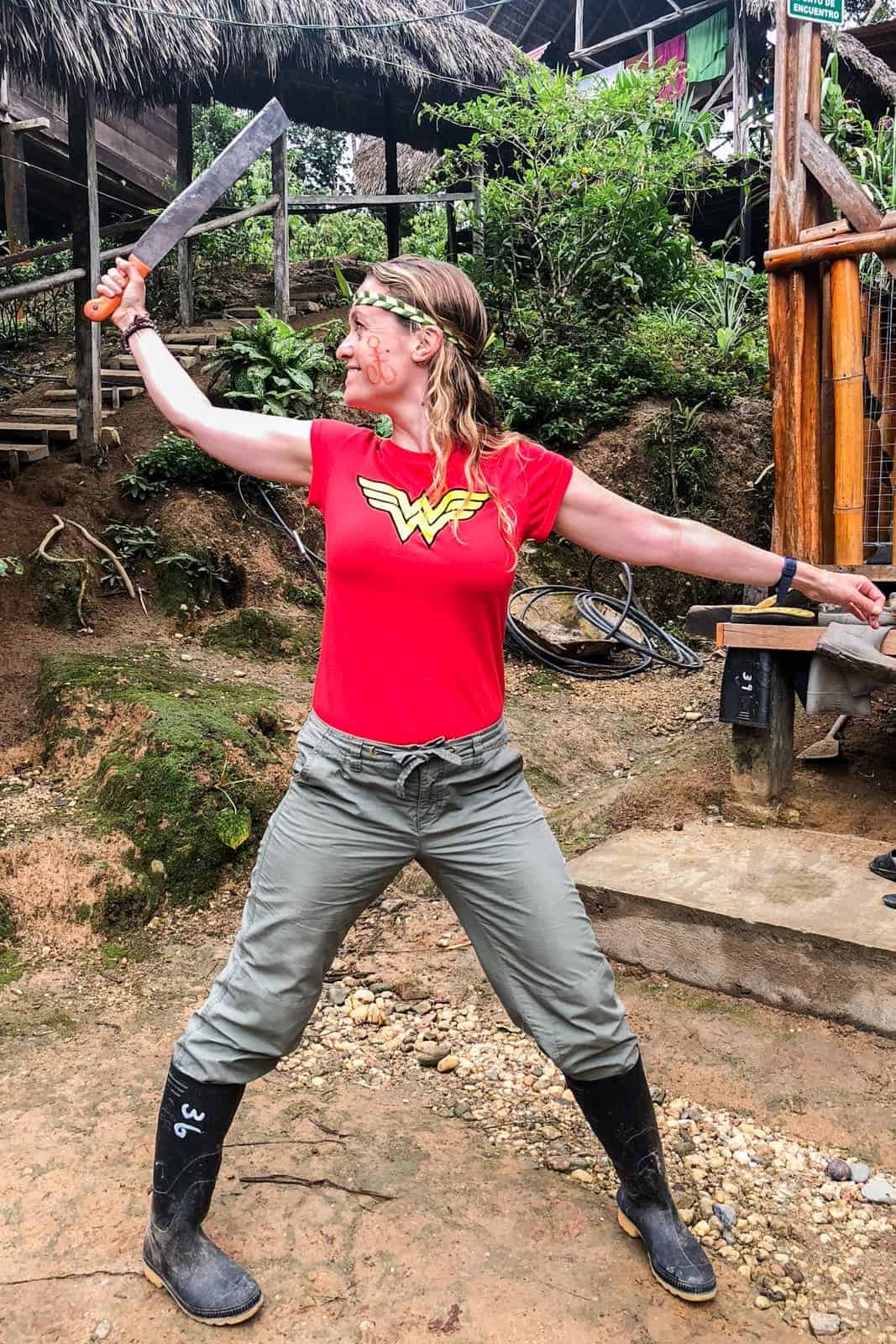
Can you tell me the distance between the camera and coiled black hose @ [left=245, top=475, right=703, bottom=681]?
7461 millimetres

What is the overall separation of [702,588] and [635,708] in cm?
240

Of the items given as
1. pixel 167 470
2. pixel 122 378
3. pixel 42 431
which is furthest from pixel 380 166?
pixel 167 470

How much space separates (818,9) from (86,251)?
488 cm

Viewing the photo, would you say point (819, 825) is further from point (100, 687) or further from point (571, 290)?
point (571, 290)

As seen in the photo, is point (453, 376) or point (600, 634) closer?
point (453, 376)

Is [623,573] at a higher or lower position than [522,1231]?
higher

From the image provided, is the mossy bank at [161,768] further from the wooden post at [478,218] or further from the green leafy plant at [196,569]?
the wooden post at [478,218]

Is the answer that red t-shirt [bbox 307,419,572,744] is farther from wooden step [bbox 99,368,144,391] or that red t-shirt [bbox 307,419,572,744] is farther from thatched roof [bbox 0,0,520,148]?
wooden step [bbox 99,368,144,391]

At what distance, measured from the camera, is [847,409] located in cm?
455

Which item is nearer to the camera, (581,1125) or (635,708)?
(581,1125)

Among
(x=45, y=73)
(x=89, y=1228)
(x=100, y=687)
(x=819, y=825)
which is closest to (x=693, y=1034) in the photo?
(x=819, y=825)

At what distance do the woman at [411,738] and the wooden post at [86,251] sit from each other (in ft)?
17.7

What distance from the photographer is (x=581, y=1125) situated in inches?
112

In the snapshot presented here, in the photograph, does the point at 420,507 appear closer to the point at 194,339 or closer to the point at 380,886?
the point at 380,886
